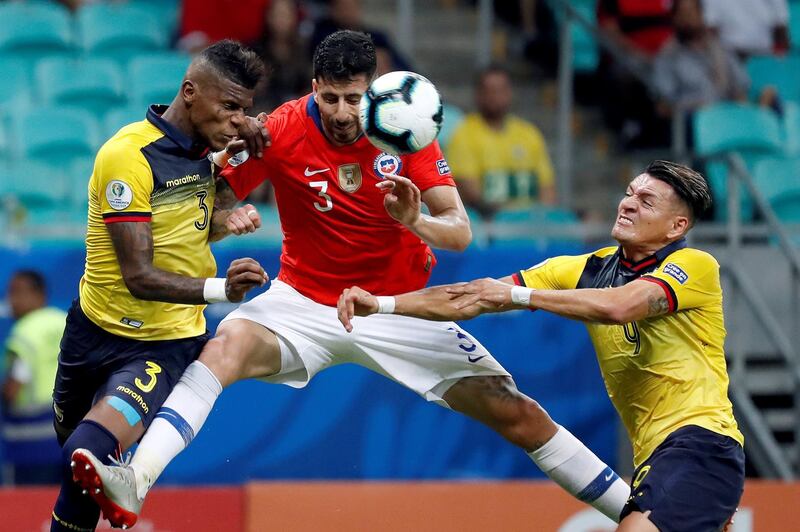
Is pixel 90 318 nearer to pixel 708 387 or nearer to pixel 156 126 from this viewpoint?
pixel 156 126

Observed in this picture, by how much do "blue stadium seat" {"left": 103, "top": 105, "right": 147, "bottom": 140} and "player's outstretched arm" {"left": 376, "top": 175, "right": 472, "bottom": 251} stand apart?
502cm

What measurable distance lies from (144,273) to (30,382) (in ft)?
13.7

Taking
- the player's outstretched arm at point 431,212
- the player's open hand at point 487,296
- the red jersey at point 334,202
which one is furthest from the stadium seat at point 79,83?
the player's open hand at point 487,296

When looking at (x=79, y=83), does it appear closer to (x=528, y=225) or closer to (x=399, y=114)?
(x=528, y=225)

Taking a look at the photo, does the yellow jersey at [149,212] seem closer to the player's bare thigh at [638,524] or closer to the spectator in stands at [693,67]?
the player's bare thigh at [638,524]

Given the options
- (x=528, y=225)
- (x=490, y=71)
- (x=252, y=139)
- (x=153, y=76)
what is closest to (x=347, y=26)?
(x=490, y=71)

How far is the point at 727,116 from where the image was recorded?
40.3 feet

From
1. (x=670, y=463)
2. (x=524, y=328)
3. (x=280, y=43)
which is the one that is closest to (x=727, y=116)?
(x=524, y=328)

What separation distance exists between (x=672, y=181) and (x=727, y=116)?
6049mm

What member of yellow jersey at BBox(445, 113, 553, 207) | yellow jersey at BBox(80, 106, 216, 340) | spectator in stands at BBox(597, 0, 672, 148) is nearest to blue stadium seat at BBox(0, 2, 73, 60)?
yellow jersey at BBox(445, 113, 553, 207)

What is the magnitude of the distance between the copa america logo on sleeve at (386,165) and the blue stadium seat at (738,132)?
221 inches

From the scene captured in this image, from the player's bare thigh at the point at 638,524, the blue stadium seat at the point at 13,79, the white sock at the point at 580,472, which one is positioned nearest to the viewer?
the player's bare thigh at the point at 638,524

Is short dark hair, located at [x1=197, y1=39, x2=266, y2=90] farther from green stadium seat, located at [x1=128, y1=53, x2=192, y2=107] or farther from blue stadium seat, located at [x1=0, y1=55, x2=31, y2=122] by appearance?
blue stadium seat, located at [x1=0, y1=55, x2=31, y2=122]

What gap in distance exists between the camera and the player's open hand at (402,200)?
6.18 metres
